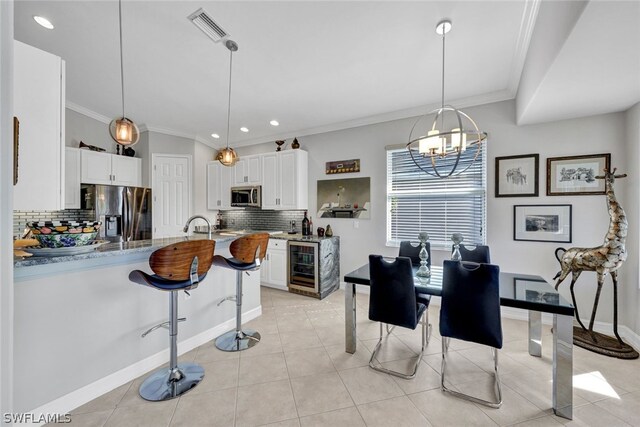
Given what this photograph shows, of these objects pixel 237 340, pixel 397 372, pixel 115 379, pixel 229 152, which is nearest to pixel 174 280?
pixel 115 379

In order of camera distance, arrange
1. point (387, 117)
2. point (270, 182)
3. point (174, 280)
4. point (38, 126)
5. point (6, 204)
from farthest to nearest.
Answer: point (270, 182) < point (387, 117) < point (174, 280) < point (38, 126) < point (6, 204)

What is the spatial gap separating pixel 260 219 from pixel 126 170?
8.00 feet

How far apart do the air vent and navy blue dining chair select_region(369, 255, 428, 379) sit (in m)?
2.37

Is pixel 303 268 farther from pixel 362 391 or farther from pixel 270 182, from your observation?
pixel 362 391

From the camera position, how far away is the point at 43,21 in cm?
235

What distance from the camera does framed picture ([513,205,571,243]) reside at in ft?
9.64

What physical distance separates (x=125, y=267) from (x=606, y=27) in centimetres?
346

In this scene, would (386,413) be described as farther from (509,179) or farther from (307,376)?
(509,179)

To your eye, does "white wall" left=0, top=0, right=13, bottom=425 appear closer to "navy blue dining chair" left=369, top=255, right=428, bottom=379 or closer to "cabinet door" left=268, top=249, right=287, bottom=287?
"navy blue dining chair" left=369, top=255, right=428, bottom=379

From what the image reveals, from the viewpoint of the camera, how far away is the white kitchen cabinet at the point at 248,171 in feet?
16.0

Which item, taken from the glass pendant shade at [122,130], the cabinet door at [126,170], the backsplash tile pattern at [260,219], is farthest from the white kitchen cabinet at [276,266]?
the cabinet door at [126,170]

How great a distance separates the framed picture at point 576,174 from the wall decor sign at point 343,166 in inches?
94.3

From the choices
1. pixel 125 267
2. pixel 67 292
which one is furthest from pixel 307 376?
pixel 67 292

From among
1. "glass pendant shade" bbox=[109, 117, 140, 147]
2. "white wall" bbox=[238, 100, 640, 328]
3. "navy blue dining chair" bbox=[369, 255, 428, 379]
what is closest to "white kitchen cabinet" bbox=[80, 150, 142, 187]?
"glass pendant shade" bbox=[109, 117, 140, 147]
